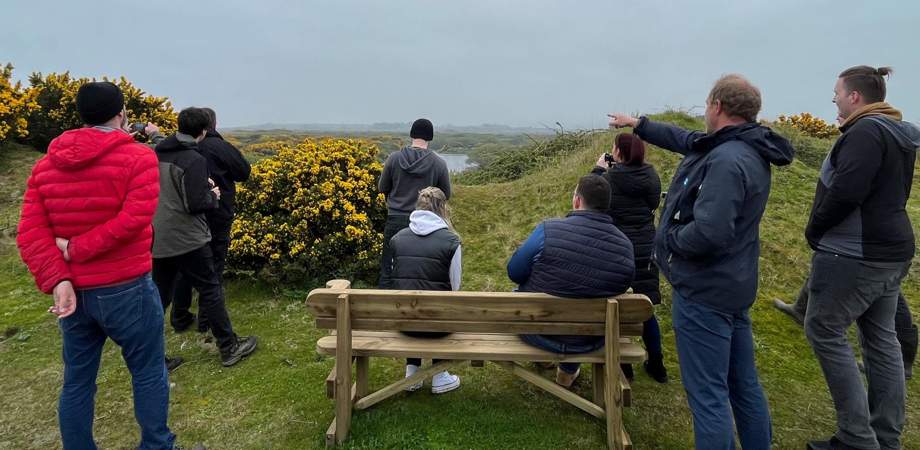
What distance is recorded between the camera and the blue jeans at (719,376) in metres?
2.79

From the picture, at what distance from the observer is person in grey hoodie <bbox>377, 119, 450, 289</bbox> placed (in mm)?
5043

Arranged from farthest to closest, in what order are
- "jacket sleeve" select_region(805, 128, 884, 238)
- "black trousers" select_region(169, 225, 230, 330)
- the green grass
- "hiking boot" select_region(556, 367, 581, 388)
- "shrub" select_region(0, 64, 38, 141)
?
"shrub" select_region(0, 64, 38, 141)
"black trousers" select_region(169, 225, 230, 330)
"hiking boot" select_region(556, 367, 581, 388)
the green grass
"jacket sleeve" select_region(805, 128, 884, 238)

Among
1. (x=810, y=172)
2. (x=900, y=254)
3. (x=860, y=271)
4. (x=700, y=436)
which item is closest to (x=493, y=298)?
(x=700, y=436)

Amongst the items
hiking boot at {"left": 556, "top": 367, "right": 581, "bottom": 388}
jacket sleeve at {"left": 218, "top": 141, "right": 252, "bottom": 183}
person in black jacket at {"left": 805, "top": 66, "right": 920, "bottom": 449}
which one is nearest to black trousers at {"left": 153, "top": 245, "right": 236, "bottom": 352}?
jacket sleeve at {"left": 218, "top": 141, "right": 252, "bottom": 183}

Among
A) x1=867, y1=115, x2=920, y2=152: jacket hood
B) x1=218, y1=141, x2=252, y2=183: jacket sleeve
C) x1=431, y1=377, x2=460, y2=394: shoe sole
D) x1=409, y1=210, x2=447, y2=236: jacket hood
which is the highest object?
x1=867, y1=115, x2=920, y2=152: jacket hood

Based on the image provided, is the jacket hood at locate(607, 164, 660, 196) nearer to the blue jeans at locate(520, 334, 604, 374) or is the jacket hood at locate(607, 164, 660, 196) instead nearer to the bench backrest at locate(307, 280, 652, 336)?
the bench backrest at locate(307, 280, 652, 336)

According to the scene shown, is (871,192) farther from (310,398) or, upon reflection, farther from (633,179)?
(310,398)

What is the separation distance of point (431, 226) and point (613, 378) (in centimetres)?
156

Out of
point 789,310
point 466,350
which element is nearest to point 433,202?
point 466,350

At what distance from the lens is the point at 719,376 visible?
2.82 metres

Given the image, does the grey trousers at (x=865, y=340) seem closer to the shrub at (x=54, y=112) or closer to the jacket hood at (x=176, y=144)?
the jacket hood at (x=176, y=144)

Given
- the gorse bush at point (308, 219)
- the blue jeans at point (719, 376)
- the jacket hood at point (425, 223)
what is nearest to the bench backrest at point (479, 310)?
the blue jeans at point (719, 376)

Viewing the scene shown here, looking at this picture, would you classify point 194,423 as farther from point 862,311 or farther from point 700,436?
point 862,311

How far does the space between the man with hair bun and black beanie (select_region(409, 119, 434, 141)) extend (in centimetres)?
278
